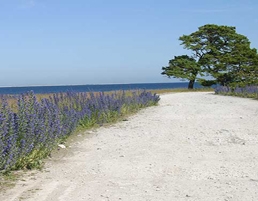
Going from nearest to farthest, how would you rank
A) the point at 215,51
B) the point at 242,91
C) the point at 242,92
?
the point at 242,92 < the point at 242,91 < the point at 215,51

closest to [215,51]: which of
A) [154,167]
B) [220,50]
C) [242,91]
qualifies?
[220,50]

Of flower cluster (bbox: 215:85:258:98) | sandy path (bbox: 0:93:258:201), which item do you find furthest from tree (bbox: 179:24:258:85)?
sandy path (bbox: 0:93:258:201)

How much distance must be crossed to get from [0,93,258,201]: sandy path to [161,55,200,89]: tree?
24.6 meters

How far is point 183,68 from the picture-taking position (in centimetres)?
3472

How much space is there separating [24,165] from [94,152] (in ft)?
5.08

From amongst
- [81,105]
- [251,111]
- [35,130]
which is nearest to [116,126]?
[81,105]

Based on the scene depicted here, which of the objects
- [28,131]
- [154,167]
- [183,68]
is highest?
[183,68]

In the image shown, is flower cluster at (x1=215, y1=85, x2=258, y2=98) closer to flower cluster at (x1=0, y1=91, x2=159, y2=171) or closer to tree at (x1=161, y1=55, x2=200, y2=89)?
tree at (x1=161, y1=55, x2=200, y2=89)

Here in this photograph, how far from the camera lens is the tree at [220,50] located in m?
31.1

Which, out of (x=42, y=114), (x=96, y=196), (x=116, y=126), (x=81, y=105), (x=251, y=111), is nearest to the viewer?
(x=96, y=196)

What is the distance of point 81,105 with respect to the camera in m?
10.9

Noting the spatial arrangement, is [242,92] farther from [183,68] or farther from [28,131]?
[28,131]

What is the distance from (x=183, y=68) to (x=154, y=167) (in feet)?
97.4

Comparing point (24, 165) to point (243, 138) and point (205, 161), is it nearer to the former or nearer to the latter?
point (205, 161)
